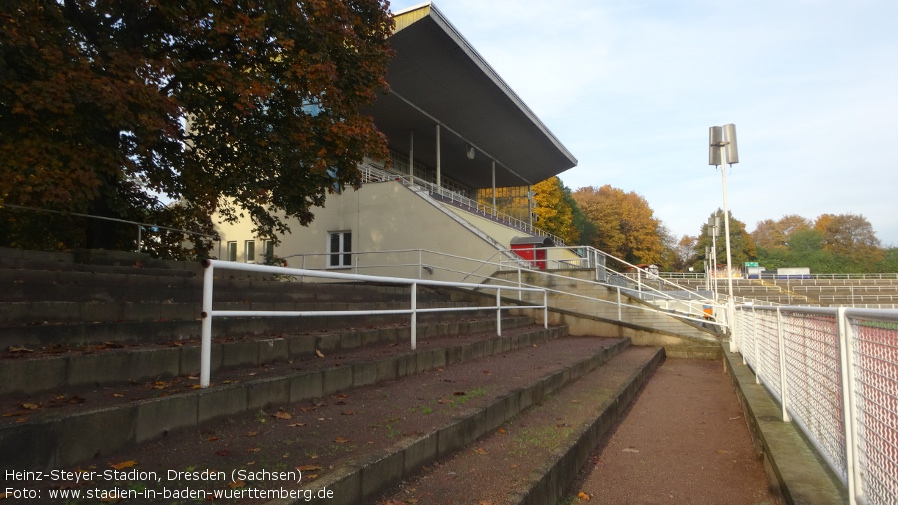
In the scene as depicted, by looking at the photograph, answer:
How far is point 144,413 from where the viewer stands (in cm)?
309

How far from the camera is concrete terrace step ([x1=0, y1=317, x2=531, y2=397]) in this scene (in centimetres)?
336

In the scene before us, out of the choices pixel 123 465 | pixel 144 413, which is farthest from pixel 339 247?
pixel 123 465

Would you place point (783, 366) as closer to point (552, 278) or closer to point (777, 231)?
point (552, 278)

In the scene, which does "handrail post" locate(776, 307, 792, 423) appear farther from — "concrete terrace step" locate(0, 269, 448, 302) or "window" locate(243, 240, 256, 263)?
"window" locate(243, 240, 256, 263)

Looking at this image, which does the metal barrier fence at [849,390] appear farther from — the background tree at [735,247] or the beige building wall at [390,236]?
the background tree at [735,247]

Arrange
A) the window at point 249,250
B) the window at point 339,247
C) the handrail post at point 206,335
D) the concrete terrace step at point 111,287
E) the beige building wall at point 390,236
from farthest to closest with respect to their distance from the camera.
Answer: the window at point 249,250 < the window at point 339,247 < the beige building wall at point 390,236 < the concrete terrace step at point 111,287 < the handrail post at point 206,335

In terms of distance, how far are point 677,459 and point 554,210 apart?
51304 millimetres

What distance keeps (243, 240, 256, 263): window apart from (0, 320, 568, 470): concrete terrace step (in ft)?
62.0

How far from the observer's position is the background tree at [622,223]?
68.1 metres

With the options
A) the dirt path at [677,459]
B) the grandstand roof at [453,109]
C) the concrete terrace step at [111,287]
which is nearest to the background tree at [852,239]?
the grandstand roof at [453,109]

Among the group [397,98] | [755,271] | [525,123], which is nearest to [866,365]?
[397,98]

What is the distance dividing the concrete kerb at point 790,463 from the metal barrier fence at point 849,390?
9 cm

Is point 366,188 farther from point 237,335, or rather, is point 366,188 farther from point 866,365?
point 866,365

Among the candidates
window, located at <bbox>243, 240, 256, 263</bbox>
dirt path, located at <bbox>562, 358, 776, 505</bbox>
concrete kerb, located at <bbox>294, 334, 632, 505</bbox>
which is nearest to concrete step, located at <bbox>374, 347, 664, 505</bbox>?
concrete kerb, located at <bbox>294, 334, 632, 505</bbox>
